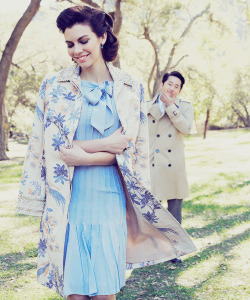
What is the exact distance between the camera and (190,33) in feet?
100

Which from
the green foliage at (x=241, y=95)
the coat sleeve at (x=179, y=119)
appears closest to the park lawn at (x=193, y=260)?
the coat sleeve at (x=179, y=119)

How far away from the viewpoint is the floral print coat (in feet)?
9.91

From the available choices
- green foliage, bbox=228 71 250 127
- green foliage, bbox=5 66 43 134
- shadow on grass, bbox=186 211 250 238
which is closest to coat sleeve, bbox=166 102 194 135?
shadow on grass, bbox=186 211 250 238

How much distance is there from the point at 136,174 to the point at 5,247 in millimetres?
4048

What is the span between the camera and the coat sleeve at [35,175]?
10.2 ft

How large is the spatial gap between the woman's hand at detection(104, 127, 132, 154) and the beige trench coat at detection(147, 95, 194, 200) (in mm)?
3061

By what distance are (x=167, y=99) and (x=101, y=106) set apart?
299 cm

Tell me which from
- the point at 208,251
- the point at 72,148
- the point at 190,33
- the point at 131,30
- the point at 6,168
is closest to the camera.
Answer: the point at 72,148

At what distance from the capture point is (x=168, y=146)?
6.15 meters

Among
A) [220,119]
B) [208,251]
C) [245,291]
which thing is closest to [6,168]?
[208,251]

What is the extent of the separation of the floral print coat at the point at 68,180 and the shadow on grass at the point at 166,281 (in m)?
1.72

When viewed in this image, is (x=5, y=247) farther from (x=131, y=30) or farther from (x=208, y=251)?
(x=131, y=30)

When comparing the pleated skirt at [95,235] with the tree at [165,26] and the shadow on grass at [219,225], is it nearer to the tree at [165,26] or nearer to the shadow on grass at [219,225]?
the shadow on grass at [219,225]

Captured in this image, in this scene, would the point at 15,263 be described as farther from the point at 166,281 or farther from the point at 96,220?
the point at 96,220
